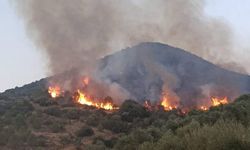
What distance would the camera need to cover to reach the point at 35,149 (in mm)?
59469

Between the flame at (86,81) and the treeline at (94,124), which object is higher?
the flame at (86,81)

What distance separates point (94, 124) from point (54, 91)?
33206mm

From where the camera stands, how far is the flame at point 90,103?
96812 millimetres

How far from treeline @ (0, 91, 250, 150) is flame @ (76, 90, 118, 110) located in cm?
465

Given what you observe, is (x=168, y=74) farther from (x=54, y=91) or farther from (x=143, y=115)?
(x=143, y=115)

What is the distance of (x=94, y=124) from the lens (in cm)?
7969

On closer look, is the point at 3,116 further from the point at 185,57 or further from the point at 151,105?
the point at 185,57

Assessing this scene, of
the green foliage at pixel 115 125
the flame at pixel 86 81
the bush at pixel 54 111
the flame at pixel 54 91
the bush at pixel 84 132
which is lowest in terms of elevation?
the bush at pixel 84 132

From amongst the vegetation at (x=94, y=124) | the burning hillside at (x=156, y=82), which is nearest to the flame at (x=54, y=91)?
the burning hillside at (x=156, y=82)

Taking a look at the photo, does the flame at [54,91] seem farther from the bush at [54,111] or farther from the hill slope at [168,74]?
the bush at [54,111]

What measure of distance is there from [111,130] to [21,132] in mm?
14880

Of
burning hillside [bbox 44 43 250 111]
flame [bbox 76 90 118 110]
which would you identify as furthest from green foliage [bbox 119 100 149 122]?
burning hillside [bbox 44 43 250 111]

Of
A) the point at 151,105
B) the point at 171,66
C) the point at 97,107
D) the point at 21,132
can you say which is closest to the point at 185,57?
the point at 171,66

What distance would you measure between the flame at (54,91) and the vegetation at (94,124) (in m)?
4.40
